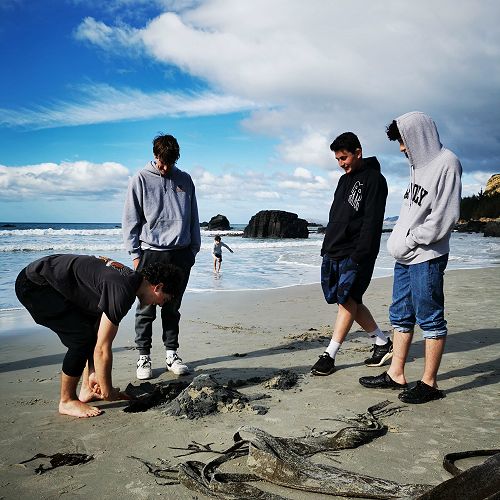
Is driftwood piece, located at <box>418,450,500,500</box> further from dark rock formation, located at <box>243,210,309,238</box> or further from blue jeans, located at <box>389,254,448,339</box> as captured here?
dark rock formation, located at <box>243,210,309,238</box>

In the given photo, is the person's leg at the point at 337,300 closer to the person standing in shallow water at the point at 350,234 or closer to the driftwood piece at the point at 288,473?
the person standing in shallow water at the point at 350,234

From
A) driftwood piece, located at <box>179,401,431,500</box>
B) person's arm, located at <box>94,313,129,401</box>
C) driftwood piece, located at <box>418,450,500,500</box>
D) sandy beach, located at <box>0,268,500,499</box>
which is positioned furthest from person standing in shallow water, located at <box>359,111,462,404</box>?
person's arm, located at <box>94,313,129,401</box>

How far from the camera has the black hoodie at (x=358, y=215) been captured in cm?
422

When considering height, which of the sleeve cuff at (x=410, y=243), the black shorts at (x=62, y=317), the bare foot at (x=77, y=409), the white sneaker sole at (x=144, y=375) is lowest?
the white sneaker sole at (x=144, y=375)

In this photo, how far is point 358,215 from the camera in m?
4.32

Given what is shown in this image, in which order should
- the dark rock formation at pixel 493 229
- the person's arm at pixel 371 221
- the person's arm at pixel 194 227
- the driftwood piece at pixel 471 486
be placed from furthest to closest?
the dark rock formation at pixel 493 229 < the person's arm at pixel 194 227 < the person's arm at pixel 371 221 < the driftwood piece at pixel 471 486

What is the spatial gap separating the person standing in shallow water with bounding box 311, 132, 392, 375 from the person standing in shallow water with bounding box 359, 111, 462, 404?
1.94 feet

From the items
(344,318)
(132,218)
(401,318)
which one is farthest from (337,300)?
(132,218)

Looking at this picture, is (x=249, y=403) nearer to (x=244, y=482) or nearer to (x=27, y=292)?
(x=244, y=482)

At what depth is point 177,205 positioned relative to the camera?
4.55 m

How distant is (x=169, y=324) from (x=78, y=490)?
2.24 metres

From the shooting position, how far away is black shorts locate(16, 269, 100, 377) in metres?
3.35

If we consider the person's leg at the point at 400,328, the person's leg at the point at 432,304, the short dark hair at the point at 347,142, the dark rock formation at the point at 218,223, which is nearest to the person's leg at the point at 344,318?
the person's leg at the point at 400,328

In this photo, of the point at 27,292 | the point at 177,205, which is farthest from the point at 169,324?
the point at 27,292
